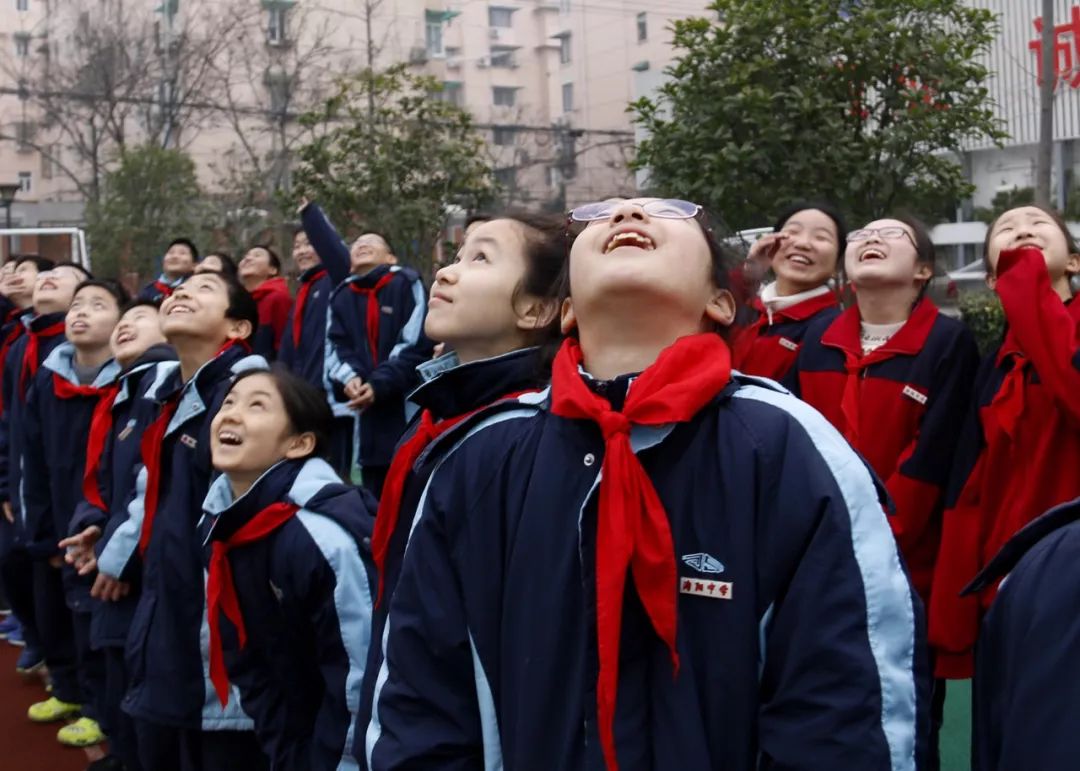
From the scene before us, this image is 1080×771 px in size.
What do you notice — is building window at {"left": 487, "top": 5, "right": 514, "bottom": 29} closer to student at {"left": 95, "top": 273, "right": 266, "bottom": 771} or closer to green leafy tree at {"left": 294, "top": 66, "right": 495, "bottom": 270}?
green leafy tree at {"left": 294, "top": 66, "right": 495, "bottom": 270}

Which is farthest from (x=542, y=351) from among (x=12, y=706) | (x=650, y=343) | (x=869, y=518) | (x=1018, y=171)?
(x=1018, y=171)

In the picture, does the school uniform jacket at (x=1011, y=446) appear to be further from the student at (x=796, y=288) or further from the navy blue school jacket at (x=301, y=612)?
the navy blue school jacket at (x=301, y=612)

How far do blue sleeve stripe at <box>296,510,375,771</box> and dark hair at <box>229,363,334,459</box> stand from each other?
379 millimetres

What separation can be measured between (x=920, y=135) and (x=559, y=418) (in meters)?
6.79

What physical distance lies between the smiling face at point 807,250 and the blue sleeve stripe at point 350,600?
6.08 feet

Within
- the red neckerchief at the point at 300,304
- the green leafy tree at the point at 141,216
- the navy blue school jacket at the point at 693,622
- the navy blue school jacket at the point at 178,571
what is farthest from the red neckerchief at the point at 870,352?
the green leafy tree at the point at 141,216

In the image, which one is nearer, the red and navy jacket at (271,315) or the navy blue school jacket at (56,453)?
the navy blue school jacket at (56,453)

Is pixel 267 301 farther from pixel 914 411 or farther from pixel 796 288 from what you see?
pixel 914 411

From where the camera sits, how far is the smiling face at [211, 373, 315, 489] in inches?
138

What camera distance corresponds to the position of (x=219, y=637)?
131 inches

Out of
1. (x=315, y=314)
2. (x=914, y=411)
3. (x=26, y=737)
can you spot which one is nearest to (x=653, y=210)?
(x=914, y=411)

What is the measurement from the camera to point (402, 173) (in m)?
12.1

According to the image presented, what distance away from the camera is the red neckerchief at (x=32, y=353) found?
224 inches

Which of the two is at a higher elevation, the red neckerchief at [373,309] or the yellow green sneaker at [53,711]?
the red neckerchief at [373,309]
